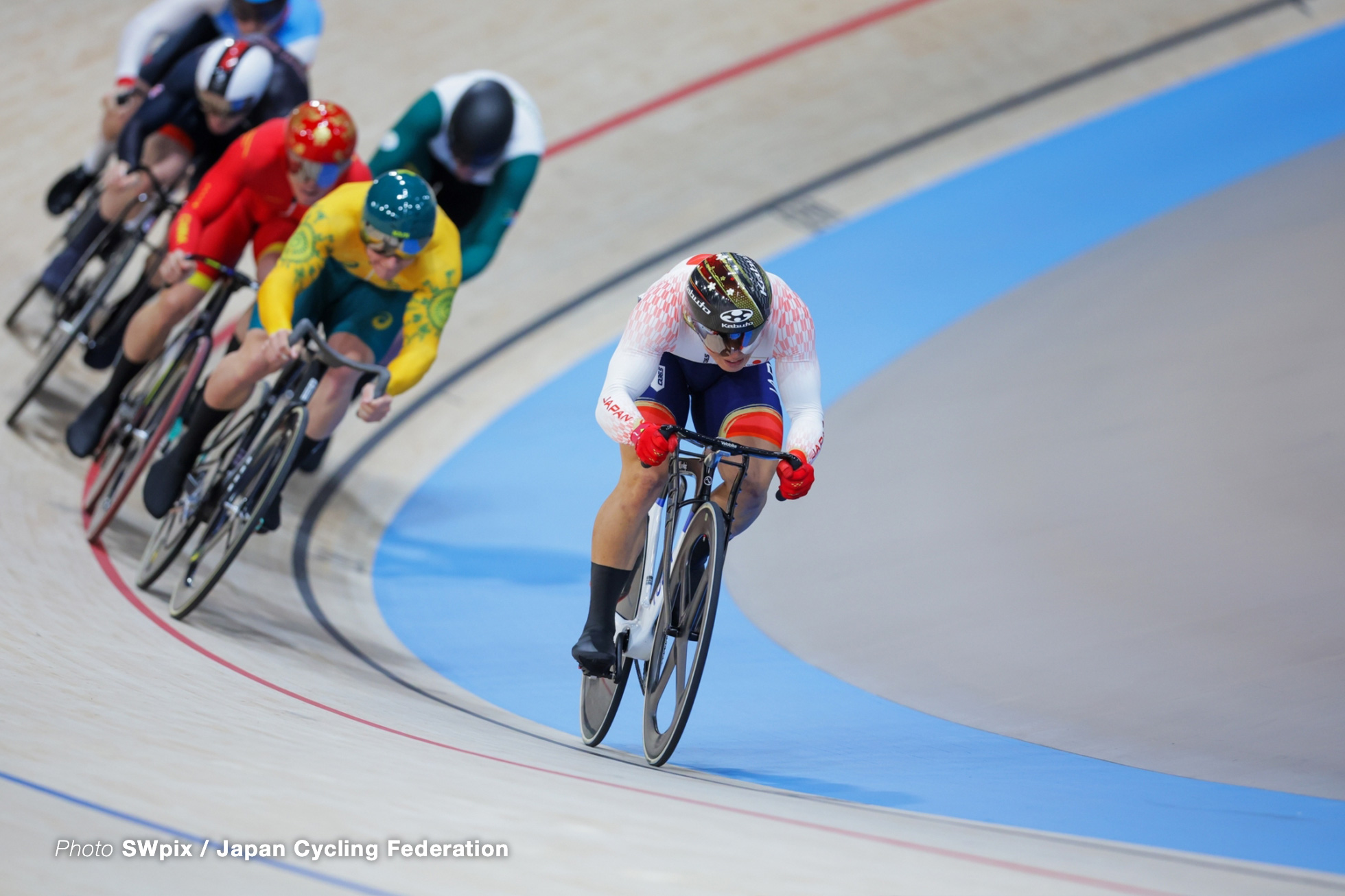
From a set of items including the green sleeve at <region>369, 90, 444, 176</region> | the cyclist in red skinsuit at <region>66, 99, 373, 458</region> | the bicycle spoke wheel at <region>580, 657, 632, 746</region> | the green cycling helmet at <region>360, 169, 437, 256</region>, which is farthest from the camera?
the green sleeve at <region>369, 90, 444, 176</region>

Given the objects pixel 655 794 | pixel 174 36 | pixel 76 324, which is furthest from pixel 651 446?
pixel 174 36

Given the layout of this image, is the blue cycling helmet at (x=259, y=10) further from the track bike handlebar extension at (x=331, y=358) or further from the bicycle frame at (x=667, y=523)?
the bicycle frame at (x=667, y=523)

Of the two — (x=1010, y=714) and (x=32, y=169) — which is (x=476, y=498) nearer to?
(x=1010, y=714)

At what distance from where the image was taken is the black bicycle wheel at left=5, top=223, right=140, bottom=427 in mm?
4527

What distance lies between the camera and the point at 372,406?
331 centimetres

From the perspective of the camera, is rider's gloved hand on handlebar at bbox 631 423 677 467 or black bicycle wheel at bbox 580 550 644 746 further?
black bicycle wheel at bbox 580 550 644 746

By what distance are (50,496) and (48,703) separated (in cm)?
193

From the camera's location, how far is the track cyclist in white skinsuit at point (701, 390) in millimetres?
2658

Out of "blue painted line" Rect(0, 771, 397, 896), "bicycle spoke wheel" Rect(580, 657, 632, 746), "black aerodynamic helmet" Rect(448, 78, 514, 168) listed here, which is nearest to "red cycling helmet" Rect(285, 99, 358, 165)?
"black aerodynamic helmet" Rect(448, 78, 514, 168)

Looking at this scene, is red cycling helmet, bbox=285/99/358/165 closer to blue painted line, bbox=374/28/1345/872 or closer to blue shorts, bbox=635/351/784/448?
blue shorts, bbox=635/351/784/448

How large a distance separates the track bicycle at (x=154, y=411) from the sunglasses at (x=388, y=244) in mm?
682

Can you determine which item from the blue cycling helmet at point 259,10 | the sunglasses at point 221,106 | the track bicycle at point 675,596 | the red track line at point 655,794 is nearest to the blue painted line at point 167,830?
the red track line at point 655,794

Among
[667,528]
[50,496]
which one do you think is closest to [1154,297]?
[667,528]

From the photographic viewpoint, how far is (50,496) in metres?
4.09
